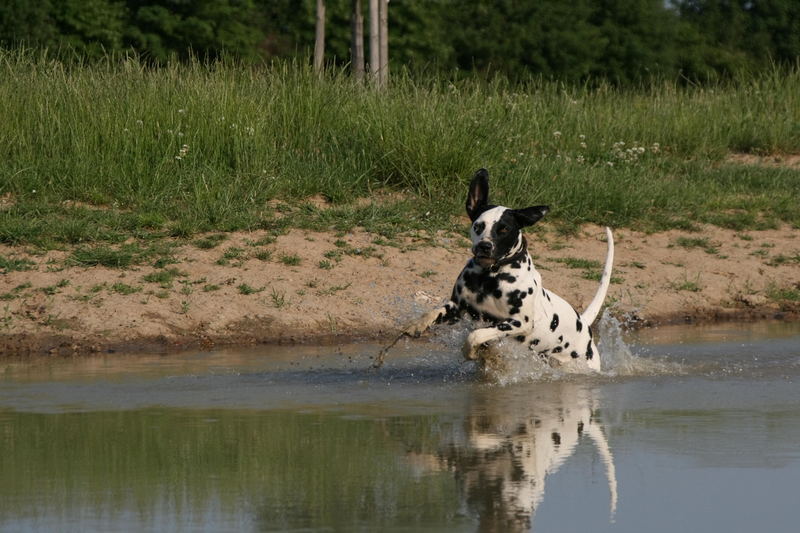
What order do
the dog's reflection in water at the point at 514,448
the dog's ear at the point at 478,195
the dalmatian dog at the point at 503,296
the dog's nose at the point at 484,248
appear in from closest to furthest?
the dog's reflection in water at the point at 514,448
the dog's nose at the point at 484,248
the dalmatian dog at the point at 503,296
the dog's ear at the point at 478,195

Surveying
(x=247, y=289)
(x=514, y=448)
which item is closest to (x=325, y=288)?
(x=247, y=289)

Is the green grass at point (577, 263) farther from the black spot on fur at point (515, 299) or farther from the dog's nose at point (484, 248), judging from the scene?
the dog's nose at point (484, 248)

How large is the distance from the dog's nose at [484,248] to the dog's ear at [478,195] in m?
0.40

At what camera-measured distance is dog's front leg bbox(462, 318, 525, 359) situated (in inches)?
332

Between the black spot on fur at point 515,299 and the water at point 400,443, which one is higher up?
the black spot on fur at point 515,299

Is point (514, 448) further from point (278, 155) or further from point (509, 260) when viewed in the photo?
point (278, 155)

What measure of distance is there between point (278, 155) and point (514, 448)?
8.17 meters

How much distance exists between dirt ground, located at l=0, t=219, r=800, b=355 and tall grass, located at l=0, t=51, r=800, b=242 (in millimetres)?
646

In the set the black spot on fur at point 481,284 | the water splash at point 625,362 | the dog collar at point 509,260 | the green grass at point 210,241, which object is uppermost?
the dog collar at point 509,260

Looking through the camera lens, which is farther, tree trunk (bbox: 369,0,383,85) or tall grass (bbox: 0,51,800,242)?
tree trunk (bbox: 369,0,383,85)

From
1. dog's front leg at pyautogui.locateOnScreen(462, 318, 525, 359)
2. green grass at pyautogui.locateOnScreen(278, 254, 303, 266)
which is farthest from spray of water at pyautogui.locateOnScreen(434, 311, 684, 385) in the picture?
green grass at pyautogui.locateOnScreen(278, 254, 303, 266)

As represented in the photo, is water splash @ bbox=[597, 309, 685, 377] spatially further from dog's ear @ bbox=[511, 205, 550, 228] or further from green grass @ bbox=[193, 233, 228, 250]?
green grass @ bbox=[193, 233, 228, 250]

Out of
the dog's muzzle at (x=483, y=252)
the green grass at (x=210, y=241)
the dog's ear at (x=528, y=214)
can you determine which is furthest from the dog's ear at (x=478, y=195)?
the green grass at (x=210, y=241)

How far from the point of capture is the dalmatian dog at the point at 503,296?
8.49 m
